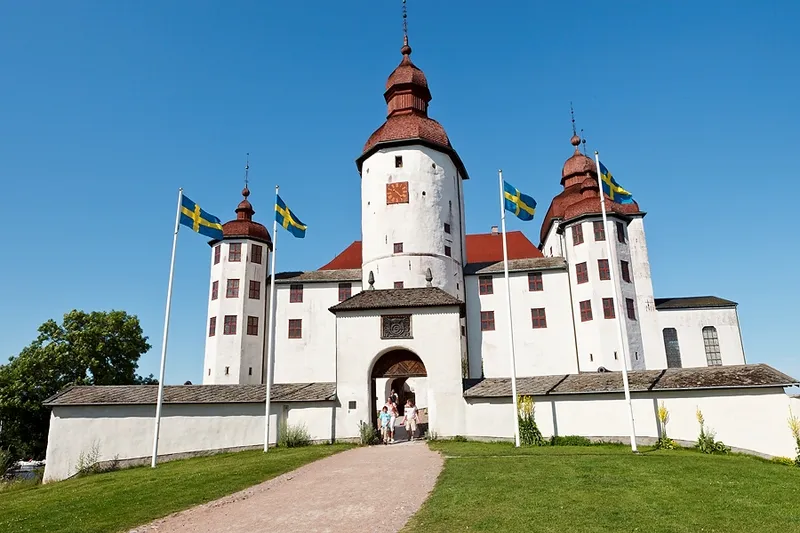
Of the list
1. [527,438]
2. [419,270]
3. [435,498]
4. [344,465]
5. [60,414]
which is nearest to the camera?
[435,498]

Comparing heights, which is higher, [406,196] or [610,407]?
[406,196]

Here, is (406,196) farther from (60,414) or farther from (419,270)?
(60,414)

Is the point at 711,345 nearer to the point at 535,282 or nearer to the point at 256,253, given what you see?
the point at 535,282

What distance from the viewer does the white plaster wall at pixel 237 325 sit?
3344 cm

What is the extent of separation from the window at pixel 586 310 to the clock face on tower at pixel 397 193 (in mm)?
12740

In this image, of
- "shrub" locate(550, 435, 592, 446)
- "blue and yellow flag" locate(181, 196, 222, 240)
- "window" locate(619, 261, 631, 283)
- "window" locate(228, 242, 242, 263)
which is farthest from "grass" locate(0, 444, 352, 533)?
"window" locate(619, 261, 631, 283)

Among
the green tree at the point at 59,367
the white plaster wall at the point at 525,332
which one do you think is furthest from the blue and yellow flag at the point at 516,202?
the green tree at the point at 59,367

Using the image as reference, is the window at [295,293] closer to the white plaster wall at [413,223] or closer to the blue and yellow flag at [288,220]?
the white plaster wall at [413,223]

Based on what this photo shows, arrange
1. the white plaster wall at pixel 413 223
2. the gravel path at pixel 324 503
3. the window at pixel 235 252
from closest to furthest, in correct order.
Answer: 1. the gravel path at pixel 324 503
2. the white plaster wall at pixel 413 223
3. the window at pixel 235 252

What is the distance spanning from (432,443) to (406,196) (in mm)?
16841

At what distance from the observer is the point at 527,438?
63.5ft

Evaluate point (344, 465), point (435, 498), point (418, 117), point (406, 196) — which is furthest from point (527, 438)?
point (418, 117)

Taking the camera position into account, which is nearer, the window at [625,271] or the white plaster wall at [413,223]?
the white plaster wall at [413,223]

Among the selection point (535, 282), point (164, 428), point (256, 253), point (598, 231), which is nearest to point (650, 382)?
point (535, 282)
